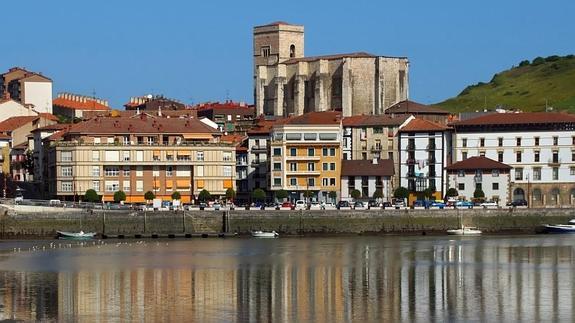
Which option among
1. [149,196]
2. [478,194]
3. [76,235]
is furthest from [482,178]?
→ [76,235]

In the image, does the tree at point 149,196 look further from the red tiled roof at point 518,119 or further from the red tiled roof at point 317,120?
the red tiled roof at point 518,119

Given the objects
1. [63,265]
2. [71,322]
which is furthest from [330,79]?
[71,322]

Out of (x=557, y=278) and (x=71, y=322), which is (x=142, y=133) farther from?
(x=71, y=322)

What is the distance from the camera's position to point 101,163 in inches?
3971

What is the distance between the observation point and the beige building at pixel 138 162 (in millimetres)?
100750

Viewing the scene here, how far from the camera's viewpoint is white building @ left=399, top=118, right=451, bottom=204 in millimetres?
105562

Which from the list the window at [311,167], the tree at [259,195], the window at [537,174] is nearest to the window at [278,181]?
the tree at [259,195]

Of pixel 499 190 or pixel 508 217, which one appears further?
pixel 499 190

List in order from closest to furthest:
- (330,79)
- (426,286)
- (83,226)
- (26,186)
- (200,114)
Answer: (426,286) < (83,226) < (26,186) < (330,79) < (200,114)

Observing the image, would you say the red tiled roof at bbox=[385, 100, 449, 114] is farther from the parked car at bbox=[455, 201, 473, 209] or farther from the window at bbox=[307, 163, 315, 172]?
the parked car at bbox=[455, 201, 473, 209]

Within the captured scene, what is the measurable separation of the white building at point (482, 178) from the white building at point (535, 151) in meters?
1.43

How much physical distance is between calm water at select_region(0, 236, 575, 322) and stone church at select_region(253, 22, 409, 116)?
5484 cm

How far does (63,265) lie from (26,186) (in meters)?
50.6

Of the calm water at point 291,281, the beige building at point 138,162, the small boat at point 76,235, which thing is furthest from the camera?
the beige building at point 138,162
